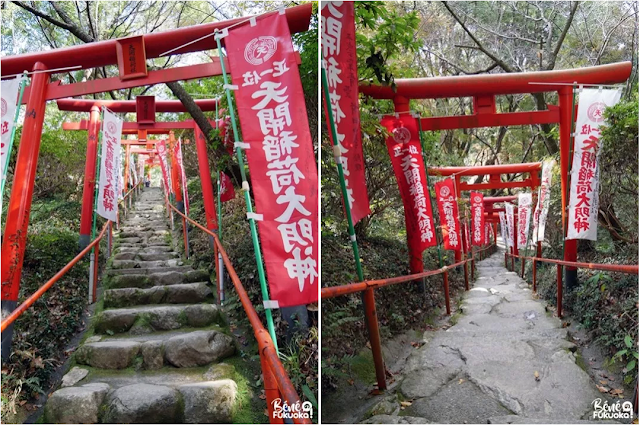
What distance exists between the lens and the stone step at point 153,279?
22.1ft

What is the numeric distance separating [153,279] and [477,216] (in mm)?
11978

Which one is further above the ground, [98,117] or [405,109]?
[98,117]

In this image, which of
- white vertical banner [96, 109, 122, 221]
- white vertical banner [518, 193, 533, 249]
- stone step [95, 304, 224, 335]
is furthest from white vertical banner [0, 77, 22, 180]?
white vertical banner [518, 193, 533, 249]

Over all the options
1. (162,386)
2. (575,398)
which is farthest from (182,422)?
(575,398)

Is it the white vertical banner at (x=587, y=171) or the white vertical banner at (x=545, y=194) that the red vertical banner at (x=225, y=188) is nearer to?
the white vertical banner at (x=587, y=171)

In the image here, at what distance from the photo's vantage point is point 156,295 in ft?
19.9

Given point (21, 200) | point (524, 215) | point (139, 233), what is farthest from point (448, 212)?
point (21, 200)

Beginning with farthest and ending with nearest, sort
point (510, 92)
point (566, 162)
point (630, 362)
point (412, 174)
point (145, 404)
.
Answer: point (566, 162) → point (510, 92) → point (412, 174) → point (630, 362) → point (145, 404)

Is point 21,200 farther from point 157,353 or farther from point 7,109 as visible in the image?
point 157,353

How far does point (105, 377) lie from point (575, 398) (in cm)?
410

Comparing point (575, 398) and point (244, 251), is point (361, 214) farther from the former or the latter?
point (244, 251)

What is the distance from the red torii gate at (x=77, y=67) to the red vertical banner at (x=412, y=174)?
2.92 metres

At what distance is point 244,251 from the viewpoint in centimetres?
693

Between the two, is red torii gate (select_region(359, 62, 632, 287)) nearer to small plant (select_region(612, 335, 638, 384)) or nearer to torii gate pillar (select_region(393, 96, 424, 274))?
torii gate pillar (select_region(393, 96, 424, 274))
